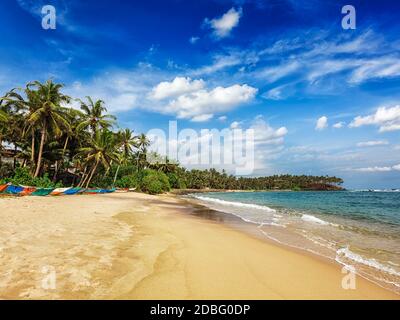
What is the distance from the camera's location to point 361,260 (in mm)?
7285

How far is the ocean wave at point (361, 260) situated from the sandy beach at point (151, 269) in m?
1.10

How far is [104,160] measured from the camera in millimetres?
32781

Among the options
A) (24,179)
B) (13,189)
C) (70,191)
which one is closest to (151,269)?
(13,189)

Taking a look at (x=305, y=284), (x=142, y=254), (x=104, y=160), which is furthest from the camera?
(x=104, y=160)

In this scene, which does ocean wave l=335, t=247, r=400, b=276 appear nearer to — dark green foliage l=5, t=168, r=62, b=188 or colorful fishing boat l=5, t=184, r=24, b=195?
colorful fishing boat l=5, t=184, r=24, b=195

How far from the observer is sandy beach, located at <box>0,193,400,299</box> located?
13.7 ft

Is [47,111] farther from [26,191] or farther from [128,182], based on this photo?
[128,182]

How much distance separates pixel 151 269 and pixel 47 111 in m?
27.3

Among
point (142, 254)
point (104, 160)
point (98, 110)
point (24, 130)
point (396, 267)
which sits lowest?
point (396, 267)

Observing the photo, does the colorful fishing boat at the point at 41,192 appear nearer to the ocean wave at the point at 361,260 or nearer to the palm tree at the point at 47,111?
the palm tree at the point at 47,111

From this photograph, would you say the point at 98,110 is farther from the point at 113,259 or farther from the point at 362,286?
the point at 362,286

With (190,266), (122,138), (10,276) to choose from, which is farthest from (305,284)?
(122,138)

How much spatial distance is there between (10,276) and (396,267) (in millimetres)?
8886

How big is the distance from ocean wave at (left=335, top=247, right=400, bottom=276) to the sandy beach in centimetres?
110
